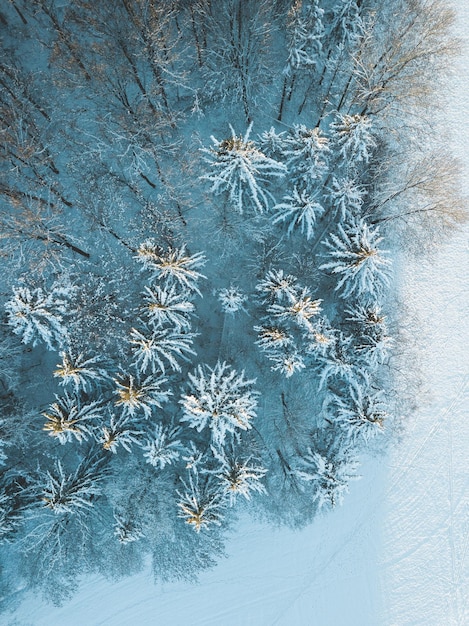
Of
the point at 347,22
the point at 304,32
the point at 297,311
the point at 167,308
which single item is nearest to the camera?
the point at 167,308

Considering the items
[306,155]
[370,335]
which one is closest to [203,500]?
[370,335]

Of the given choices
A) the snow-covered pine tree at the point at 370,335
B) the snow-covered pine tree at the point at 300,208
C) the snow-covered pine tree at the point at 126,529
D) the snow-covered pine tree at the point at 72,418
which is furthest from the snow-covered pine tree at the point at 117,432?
the snow-covered pine tree at the point at 300,208

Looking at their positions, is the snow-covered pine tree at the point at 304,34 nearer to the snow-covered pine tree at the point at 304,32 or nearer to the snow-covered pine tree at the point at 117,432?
the snow-covered pine tree at the point at 304,32

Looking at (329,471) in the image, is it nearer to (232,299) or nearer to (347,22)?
(232,299)

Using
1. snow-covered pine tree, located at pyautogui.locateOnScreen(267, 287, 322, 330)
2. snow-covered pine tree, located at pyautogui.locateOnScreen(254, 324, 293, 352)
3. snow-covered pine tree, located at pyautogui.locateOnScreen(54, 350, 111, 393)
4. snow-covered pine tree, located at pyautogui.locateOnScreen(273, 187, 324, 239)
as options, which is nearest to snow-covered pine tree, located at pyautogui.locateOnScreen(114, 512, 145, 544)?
snow-covered pine tree, located at pyautogui.locateOnScreen(54, 350, 111, 393)

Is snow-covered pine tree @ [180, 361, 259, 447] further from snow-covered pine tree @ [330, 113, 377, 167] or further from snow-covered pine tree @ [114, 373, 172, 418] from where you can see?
snow-covered pine tree @ [330, 113, 377, 167]

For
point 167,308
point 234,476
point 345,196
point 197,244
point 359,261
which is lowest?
point 234,476
